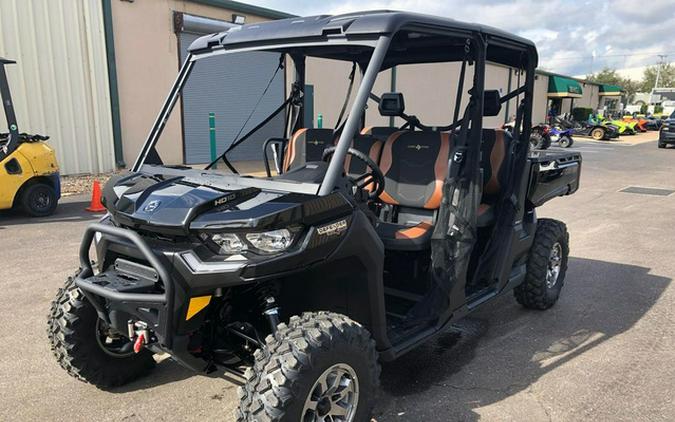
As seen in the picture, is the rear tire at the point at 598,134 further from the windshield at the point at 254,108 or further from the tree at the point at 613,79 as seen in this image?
the tree at the point at 613,79

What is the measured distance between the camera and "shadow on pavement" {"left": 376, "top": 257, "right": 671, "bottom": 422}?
3.13 m

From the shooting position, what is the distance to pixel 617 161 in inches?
716

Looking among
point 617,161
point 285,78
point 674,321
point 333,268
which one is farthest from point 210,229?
point 617,161

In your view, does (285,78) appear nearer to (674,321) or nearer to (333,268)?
(333,268)

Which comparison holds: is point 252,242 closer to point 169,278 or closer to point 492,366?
point 169,278

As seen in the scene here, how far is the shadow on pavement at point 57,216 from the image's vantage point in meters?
7.73

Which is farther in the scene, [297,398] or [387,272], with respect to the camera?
[387,272]

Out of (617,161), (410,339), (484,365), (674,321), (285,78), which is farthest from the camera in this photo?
(617,161)

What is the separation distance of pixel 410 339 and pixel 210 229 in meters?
1.35

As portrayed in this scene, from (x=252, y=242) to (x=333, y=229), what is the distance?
0.38 metres

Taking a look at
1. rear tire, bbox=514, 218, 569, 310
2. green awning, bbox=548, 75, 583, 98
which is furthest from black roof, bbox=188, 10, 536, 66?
green awning, bbox=548, 75, 583, 98

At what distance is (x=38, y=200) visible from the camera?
802cm

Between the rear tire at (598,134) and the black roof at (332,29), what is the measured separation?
96.8 feet

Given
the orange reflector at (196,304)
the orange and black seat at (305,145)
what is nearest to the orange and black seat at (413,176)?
the orange and black seat at (305,145)
